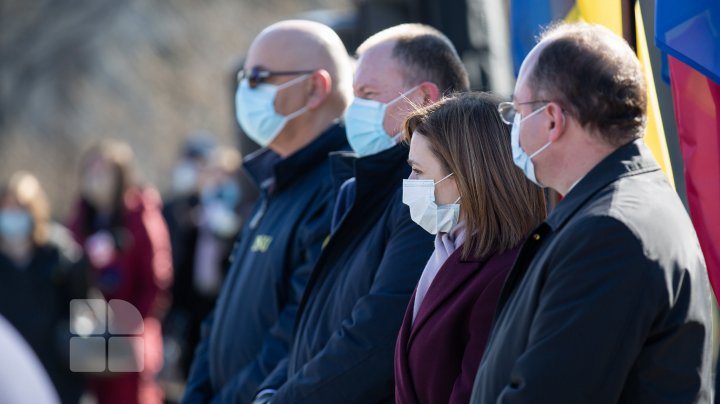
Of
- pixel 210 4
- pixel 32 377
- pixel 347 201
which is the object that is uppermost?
pixel 32 377

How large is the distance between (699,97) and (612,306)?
136 centimetres

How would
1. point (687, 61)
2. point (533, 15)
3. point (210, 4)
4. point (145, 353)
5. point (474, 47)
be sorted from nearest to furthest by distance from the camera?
1. point (687, 61)
2. point (533, 15)
3. point (474, 47)
4. point (145, 353)
5. point (210, 4)

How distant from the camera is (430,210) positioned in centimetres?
348

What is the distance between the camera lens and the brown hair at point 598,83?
9.36 ft

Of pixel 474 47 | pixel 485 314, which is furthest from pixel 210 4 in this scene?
pixel 485 314

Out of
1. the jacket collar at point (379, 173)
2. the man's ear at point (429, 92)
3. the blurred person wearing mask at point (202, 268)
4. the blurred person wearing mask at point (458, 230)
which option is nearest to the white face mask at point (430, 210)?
the blurred person wearing mask at point (458, 230)

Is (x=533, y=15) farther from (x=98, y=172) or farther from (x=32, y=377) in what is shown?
(x=98, y=172)

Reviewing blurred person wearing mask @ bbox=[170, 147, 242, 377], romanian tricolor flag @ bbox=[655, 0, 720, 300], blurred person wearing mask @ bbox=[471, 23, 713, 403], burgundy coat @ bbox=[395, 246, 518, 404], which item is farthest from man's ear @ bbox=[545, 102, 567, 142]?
blurred person wearing mask @ bbox=[170, 147, 242, 377]

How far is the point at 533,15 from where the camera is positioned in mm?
4574

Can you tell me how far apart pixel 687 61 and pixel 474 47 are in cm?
349

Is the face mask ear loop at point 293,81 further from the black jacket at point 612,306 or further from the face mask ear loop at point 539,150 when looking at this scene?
the black jacket at point 612,306

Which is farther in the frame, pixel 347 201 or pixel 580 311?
pixel 347 201
